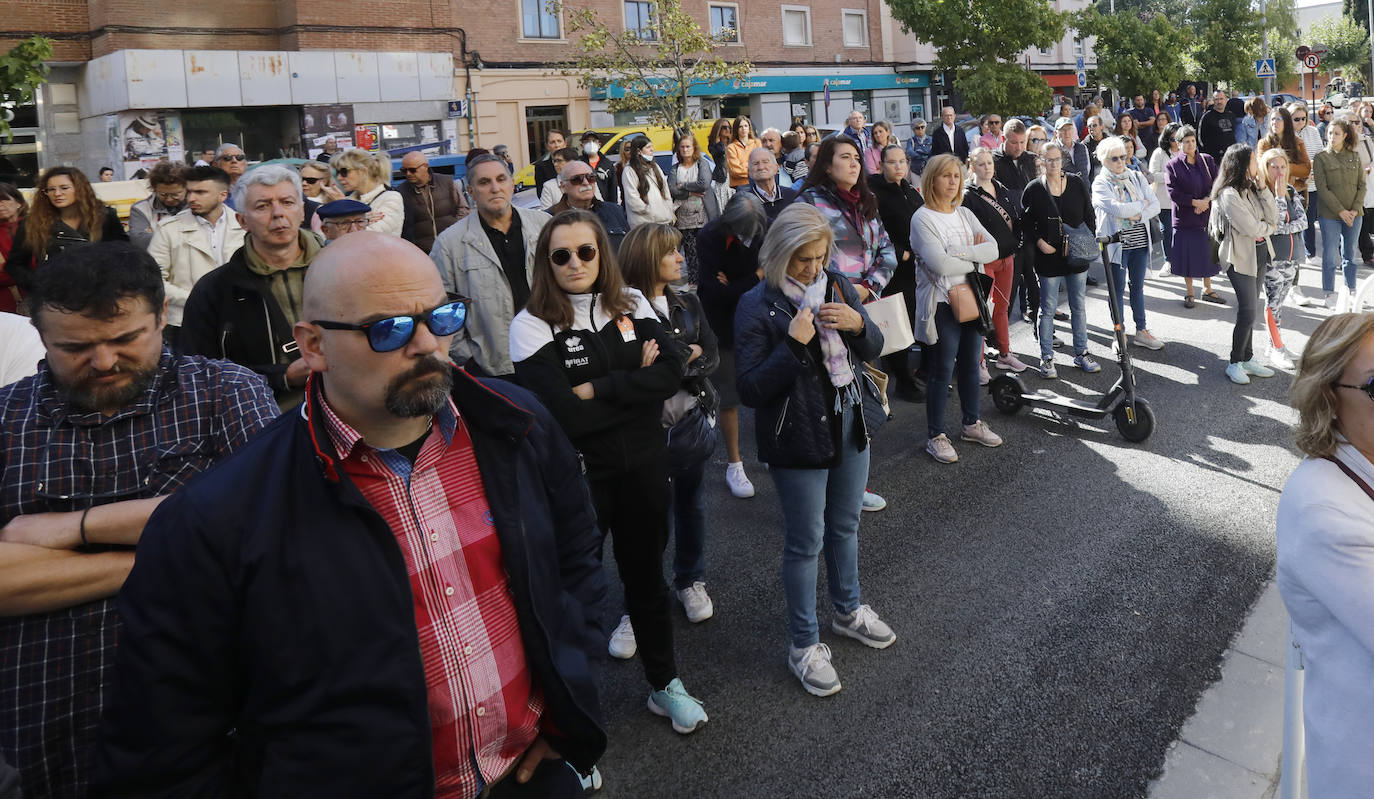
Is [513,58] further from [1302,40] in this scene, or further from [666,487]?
[1302,40]

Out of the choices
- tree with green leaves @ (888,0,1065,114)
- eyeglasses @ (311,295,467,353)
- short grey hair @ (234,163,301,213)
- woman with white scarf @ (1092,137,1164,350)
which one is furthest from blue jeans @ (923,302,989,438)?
tree with green leaves @ (888,0,1065,114)

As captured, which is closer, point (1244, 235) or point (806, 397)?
point (806, 397)

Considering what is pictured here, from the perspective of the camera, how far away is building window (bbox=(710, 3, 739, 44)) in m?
35.1

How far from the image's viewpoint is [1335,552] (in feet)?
7.70

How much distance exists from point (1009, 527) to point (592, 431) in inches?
117

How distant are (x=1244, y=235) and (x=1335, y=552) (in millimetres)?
6734

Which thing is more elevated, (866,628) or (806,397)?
(806,397)

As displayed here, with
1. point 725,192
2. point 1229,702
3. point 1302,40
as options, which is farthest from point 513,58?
point 1302,40

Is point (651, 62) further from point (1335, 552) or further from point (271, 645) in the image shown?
point (271, 645)

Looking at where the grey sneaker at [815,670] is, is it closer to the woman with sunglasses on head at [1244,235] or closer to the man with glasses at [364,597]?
the man with glasses at [364,597]

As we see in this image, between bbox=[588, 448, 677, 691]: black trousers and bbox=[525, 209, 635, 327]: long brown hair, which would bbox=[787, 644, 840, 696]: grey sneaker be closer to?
bbox=[588, 448, 677, 691]: black trousers

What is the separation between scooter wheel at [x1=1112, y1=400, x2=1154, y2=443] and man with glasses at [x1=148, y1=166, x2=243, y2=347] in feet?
19.4

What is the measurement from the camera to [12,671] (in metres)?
2.17

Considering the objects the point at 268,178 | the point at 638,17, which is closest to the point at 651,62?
the point at 638,17
